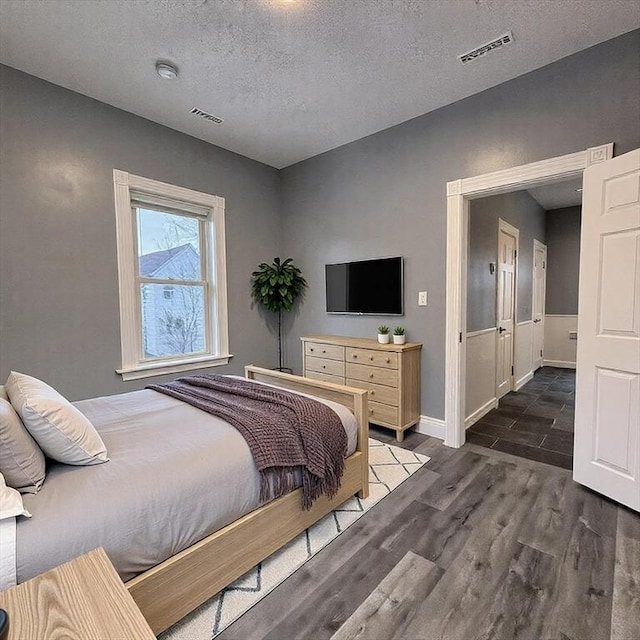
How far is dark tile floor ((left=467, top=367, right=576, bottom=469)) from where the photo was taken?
287 centimetres

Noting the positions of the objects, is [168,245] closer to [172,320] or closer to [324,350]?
[172,320]

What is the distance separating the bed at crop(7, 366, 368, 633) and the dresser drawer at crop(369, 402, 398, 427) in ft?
4.50

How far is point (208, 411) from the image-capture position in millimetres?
1907

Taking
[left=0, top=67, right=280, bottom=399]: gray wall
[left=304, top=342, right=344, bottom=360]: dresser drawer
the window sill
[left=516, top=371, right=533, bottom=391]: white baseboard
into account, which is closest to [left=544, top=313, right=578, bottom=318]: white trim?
[left=516, top=371, right=533, bottom=391]: white baseboard

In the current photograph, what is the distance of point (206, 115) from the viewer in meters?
3.13

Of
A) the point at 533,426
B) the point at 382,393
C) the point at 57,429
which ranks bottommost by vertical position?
the point at 533,426

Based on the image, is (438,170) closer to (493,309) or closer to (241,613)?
(493,309)

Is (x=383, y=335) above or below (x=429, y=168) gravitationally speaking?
below

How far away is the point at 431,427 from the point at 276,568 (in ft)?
6.56

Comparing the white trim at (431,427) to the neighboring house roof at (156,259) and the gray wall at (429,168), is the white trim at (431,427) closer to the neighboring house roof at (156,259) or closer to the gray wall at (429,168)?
the gray wall at (429,168)

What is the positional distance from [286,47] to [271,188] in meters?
2.13

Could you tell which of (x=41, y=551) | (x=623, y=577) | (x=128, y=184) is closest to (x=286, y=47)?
(x=128, y=184)

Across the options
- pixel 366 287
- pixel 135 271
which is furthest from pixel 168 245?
pixel 366 287

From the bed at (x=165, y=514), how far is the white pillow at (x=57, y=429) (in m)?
0.06
